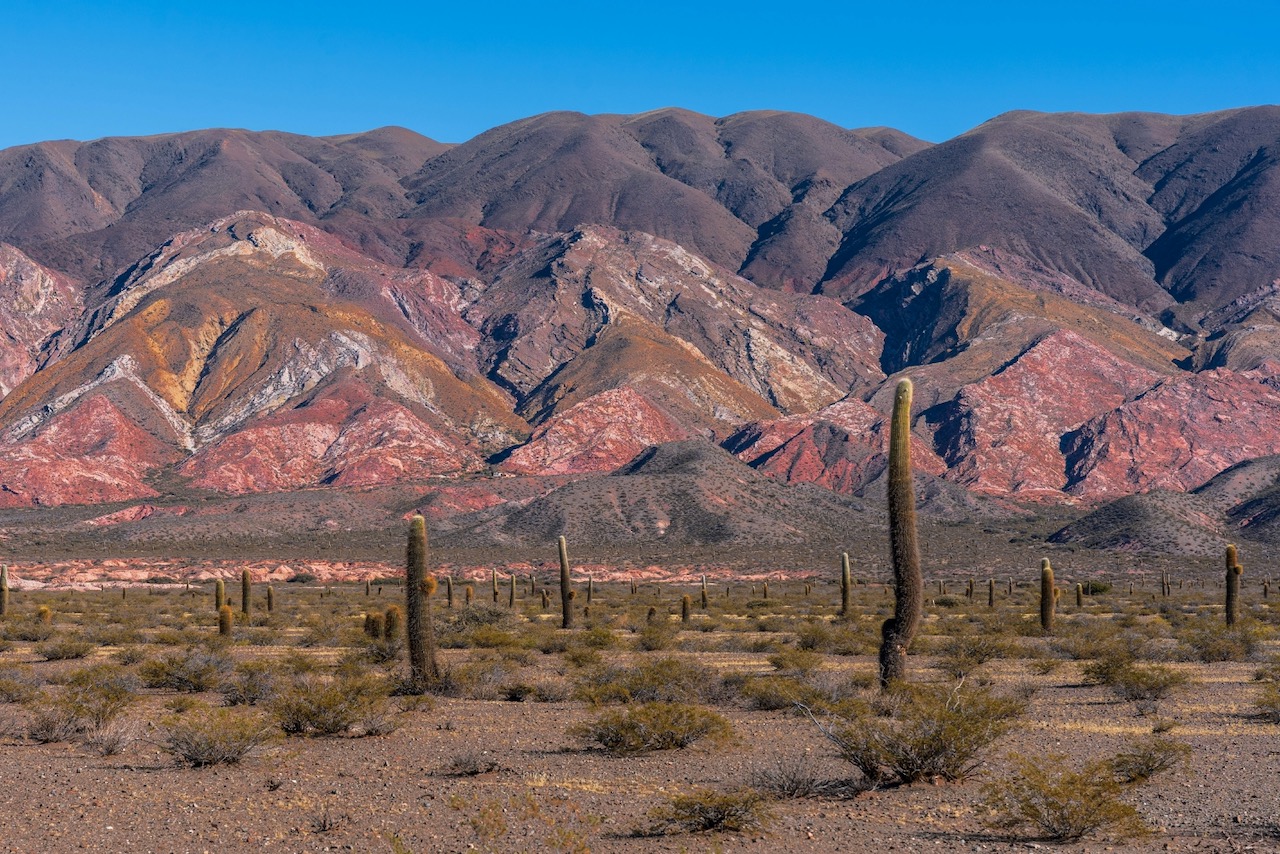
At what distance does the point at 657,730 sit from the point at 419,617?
6451 millimetres

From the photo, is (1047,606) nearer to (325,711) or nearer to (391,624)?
(391,624)

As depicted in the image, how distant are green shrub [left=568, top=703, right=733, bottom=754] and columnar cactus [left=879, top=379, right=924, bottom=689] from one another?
3811 mm

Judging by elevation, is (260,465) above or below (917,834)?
above

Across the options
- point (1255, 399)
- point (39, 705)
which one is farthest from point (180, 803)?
point (1255, 399)

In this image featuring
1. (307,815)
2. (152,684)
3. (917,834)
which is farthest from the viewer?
(152,684)

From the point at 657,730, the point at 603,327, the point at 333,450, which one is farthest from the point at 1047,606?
the point at 603,327

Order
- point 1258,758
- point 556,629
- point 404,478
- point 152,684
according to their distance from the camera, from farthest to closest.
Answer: point 404,478 < point 556,629 < point 152,684 < point 1258,758

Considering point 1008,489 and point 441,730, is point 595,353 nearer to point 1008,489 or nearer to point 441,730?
point 1008,489

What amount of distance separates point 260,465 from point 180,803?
12430cm

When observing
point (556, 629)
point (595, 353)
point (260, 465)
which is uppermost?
point (595, 353)

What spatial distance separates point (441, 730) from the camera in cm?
1830

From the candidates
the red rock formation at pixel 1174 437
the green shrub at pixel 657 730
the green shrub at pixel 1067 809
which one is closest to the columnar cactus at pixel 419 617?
the green shrub at pixel 657 730

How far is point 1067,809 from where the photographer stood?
11.8 m

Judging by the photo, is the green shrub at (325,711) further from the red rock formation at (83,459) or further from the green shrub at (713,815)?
the red rock formation at (83,459)
